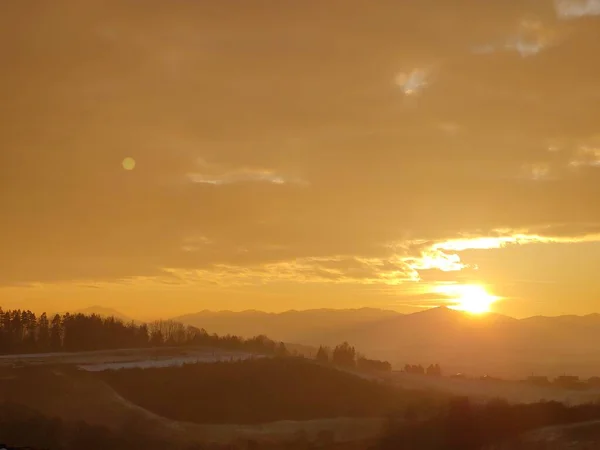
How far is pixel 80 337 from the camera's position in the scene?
122 meters

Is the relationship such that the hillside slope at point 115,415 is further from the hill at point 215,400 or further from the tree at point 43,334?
the tree at point 43,334

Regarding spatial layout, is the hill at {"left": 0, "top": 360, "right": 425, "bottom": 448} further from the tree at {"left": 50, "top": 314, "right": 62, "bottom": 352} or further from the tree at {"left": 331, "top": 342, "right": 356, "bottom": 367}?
the tree at {"left": 50, "top": 314, "right": 62, "bottom": 352}

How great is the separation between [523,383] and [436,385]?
15.2 meters

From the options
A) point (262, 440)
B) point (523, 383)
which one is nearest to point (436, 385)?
point (523, 383)

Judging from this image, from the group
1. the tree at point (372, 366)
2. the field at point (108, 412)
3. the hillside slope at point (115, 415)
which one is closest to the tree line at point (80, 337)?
the tree at point (372, 366)

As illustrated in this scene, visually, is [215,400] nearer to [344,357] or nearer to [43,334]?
[344,357]

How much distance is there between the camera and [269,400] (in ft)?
281

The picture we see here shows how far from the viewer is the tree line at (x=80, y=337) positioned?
119 m

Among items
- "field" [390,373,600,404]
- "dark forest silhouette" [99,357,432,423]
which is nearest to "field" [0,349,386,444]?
"dark forest silhouette" [99,357,432,423]

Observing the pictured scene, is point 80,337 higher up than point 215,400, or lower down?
higher up

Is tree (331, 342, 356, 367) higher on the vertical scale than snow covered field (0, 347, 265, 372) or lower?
lower

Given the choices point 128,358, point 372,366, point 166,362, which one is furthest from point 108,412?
point 372,366

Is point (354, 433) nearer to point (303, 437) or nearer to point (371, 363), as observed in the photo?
point (303, 437)

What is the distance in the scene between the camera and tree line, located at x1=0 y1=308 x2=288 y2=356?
→ 119 metres
